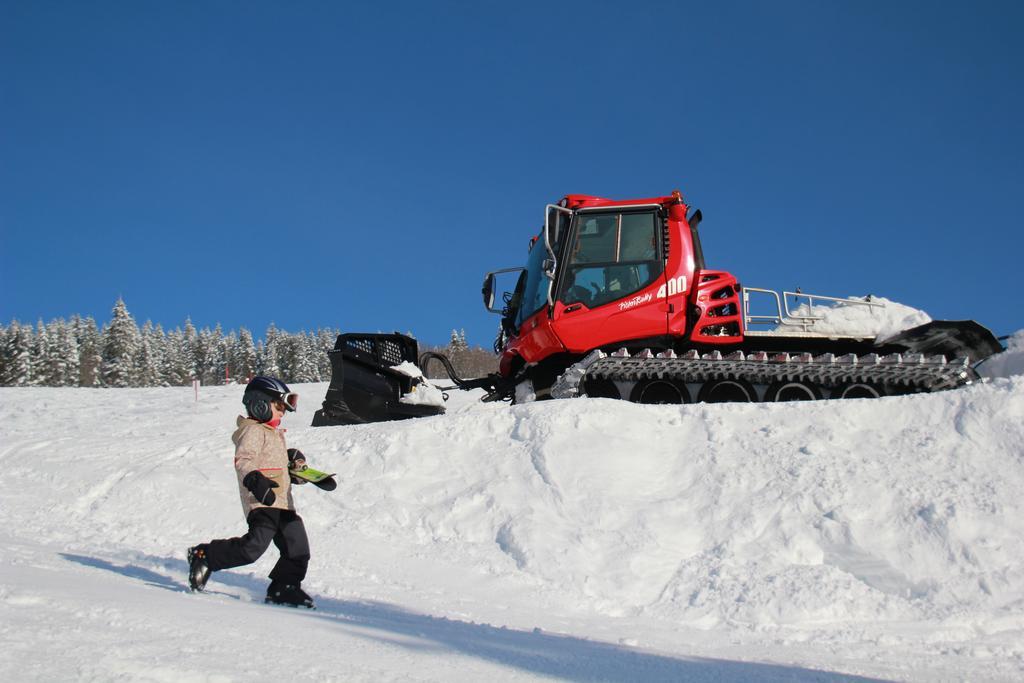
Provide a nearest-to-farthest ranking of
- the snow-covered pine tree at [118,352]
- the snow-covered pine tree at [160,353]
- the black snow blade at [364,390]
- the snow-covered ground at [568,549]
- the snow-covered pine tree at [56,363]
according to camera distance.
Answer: the snow-covered ground at [568,549]
the black snow blade at [364,390]
the snow-covered pine tree at [118,352]
the snow-covered pine tree at [56,363]
the snow-covered pine tree at [160,353]

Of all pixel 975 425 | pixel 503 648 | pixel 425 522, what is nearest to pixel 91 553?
pixel 425 522

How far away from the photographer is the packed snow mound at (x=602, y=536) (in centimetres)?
463

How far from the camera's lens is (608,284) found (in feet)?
36.2

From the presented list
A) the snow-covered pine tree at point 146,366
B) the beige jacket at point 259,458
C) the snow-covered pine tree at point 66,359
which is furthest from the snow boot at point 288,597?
the snow-covered pine tree at point 146,366

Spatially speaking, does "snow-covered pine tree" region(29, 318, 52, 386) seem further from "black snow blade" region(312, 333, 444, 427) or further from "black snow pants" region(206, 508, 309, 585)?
"black snow pants" region(206, 508, 309, 585)

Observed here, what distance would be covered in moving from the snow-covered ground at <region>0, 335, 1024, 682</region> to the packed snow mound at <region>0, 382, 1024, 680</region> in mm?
25

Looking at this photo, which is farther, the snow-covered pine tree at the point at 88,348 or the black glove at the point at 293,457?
the snow-covered pine tree at the point at 88,348

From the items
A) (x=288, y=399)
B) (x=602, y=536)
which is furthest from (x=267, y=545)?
(x=602, y=536)

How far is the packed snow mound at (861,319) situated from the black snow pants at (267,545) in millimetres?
8535

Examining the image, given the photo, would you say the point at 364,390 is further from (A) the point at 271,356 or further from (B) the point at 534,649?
(A) the point at 271,356

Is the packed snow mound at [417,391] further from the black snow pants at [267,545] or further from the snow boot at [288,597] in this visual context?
the snow boot at [288,597]

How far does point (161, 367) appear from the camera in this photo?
75938mm

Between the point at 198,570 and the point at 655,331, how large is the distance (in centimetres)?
730

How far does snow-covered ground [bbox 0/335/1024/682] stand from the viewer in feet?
11.7
